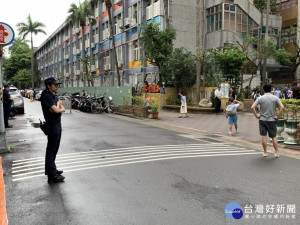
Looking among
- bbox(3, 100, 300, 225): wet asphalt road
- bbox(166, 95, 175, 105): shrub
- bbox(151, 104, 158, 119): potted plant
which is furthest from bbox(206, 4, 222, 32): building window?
bbox(3, 100, 300, 225): wet asphalt road

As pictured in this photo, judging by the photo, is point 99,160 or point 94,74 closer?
point 99,160

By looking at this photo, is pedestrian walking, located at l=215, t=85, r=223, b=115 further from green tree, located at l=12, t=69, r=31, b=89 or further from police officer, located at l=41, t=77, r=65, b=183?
green tree, located at l=12, t=69, r=31, b=89

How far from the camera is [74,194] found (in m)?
4.89

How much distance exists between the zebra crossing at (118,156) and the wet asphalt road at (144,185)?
19mm

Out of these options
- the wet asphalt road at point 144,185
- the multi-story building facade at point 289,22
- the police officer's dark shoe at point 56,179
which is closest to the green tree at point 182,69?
the multi-story building facade at point 289,22

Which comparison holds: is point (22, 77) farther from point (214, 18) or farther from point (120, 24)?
point (214, 18)

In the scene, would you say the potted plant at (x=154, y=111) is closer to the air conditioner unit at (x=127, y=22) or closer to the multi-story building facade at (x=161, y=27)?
the multi-story building facade at (x=161, y=27)

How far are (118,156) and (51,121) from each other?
240cm

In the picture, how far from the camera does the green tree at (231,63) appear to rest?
69.7ft

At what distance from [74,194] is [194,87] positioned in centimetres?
1940

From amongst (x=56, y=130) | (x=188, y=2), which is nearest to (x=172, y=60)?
(x=188, y=2)

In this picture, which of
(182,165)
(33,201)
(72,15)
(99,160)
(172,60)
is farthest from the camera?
(72,15)

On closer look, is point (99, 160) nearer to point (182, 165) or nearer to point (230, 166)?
point (182, 165)

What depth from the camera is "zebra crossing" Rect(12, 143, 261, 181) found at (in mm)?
6480
